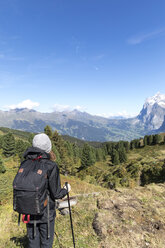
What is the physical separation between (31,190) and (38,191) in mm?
158

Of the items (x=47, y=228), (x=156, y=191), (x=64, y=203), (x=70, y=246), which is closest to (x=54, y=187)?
(x=47, y=228)

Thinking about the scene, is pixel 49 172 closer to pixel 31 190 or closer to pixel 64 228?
pixel 31 190

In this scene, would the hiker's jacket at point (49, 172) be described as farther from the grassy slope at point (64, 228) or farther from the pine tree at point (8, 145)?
the pine tree at point (8, 145)

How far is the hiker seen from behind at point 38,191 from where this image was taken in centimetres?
320

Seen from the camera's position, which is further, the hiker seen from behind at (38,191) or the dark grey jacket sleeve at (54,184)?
the dark grey jacket sleeve at (54,184)

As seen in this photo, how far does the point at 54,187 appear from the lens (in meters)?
3.52

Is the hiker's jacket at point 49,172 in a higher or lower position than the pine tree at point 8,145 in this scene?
higher

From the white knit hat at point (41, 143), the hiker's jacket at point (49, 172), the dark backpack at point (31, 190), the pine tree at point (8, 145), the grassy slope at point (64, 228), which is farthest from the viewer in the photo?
the pine tree at point (8, 145)

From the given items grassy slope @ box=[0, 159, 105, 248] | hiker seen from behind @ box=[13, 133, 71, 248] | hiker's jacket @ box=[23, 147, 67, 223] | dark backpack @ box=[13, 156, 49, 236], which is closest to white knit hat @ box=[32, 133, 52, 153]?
hiker seen from behind @ box=[13, 133, 71, 248]

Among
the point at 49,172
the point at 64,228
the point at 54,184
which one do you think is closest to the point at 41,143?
the point at 49,172

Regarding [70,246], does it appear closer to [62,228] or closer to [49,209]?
[62,228]

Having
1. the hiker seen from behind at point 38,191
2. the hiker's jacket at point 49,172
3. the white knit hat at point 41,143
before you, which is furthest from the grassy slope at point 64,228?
the white knit hat at point 41,143

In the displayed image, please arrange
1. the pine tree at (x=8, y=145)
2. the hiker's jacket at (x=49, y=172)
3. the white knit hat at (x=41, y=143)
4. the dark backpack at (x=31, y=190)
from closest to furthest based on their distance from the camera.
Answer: the dark backpack at (x=31, y=190) < the hiker's jacket at (x=49, y=172) < the white knit hat at (x=41, y=143) < the pine tree at (x=8, y=145)

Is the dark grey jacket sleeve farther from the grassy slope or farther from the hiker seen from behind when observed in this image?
the grassy slope
